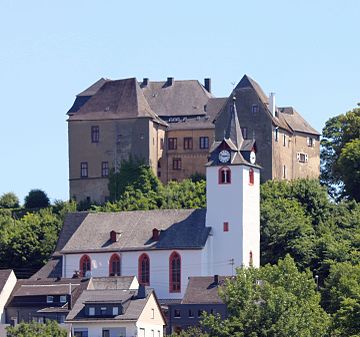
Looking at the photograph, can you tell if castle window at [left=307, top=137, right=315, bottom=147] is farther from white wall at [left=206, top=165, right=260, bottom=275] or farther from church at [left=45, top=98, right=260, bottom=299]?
white wall at [left=206, top=165, right=260, bottom=275]

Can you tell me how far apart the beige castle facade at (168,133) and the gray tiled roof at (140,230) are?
16.9m

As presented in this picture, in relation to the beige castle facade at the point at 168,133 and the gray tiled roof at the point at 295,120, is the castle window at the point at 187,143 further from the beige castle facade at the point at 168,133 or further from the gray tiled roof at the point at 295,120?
the gray tiled roof at the point at 295,120

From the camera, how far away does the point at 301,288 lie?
107812mm

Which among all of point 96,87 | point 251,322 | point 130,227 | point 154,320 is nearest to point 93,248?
point 130,227

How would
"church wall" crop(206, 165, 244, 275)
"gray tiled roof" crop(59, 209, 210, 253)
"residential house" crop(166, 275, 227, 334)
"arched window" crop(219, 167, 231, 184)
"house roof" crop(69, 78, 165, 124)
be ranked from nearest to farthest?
"residential house" crop(166, 275, 227, 334) < "church wall" crop(206, 165, 244, 275) < "gray tiled roof" crop(59, 209, 210, 253) < "arched window" crop(219, 167, 231, 184) < "house roof" crop(69, 78, 165, 124)

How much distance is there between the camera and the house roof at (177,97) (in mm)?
147125

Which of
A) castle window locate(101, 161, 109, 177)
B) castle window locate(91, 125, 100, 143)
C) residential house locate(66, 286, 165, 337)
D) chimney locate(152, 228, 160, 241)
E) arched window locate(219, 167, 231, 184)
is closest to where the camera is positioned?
residential house locate(66, 286, 165, 337)

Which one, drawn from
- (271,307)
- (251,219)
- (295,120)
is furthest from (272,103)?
(271,307)

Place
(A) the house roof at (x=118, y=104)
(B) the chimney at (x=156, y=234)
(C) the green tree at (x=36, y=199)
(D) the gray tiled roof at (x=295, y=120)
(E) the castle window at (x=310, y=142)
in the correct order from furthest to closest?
(C) the green tree at (x=36, y=199)
(E) the castle window at (x=310, y=142)
(D) the gray tiled roof at (x=295, y=120)
(A) the house roof at (x=118, y=104)
(B) the chimney at (x=156, y=234)

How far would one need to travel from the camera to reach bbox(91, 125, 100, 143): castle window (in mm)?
144250

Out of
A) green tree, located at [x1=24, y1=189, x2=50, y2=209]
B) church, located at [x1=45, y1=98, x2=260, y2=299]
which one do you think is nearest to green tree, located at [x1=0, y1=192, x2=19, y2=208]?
green tree, located at [x1=24, y1=189, x2=50, y2=209]

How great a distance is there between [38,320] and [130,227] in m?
11.0

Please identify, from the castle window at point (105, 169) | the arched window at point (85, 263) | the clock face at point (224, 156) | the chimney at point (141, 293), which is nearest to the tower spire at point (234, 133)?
the clock face at point (224, 156)

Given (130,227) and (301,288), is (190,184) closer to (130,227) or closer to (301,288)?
(130,227)
